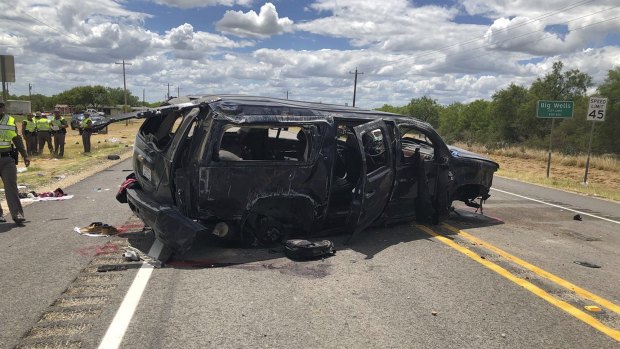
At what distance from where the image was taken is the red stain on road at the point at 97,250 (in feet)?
18.6

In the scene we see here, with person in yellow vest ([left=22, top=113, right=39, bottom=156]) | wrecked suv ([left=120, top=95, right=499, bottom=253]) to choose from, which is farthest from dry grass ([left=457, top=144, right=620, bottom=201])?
person in yellow vest ([left=22, top=113, right=39, bottom=156])

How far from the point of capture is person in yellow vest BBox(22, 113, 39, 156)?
19750 mm

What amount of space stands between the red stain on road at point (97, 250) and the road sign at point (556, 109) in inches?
790

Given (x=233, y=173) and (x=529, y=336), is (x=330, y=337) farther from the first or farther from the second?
(x=233, y=173)

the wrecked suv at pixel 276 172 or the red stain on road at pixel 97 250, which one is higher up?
the wrecked suv at pixel 276 172

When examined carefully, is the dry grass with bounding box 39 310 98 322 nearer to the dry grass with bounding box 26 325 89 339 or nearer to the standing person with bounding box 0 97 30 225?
the dry grass with bounding box 26 325 89 339

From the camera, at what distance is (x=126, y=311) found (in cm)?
400

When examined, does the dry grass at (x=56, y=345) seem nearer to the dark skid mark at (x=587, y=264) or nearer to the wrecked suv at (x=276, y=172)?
the wrecked suv at (x=276, y=172)

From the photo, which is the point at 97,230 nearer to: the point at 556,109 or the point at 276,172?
the point at 276,172

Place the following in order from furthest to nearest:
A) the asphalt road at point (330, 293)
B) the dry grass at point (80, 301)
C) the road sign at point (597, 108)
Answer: the road sign at point (597, 108)
the dry grass at point (80, 301)
the asphalt road at point (330, 293)

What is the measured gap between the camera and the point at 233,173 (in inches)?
220

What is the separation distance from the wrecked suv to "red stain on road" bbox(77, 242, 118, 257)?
1.82 ft

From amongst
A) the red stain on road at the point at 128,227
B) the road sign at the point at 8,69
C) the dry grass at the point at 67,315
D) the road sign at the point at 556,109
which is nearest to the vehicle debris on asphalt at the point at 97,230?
the red stain on road at the point at 128,227

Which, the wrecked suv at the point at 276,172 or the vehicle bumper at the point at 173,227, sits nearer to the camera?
the vehicle bumper at the point at 173,227
